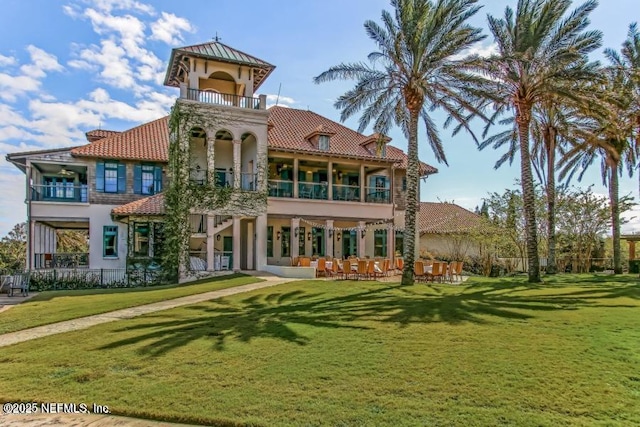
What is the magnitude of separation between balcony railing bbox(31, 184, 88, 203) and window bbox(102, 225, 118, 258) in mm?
2129

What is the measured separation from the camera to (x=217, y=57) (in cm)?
2698

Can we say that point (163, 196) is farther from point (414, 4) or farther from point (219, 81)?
point (414, 4)

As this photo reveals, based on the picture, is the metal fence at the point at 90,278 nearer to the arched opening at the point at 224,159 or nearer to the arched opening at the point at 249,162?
the arched opening at the point at 224,159

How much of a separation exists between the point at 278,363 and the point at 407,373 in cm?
218

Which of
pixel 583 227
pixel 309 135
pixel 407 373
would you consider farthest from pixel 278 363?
pixel 583 227

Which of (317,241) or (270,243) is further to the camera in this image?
(317,241)

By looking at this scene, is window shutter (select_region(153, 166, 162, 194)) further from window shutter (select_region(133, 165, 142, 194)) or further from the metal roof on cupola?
the metal roof on cupola

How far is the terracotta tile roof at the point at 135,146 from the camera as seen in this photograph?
93.4 ft

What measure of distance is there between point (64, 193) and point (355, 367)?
85.7 ft

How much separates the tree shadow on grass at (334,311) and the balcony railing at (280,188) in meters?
12.3

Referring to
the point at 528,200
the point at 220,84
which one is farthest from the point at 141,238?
the point at 528,200

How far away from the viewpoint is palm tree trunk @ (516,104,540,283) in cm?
2272

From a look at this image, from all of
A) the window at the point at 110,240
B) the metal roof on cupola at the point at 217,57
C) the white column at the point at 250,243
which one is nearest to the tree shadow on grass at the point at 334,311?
the white column at the point at 250,243

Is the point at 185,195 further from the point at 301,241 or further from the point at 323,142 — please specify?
the point at 323,142
